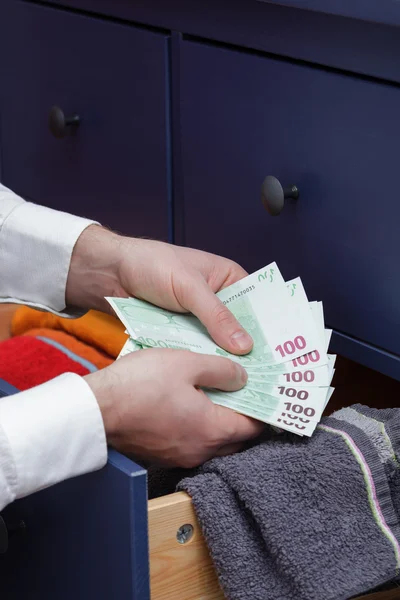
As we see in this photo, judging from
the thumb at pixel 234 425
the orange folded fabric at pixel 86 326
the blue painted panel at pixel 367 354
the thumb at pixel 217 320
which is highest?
the thumb at pixel 217 320

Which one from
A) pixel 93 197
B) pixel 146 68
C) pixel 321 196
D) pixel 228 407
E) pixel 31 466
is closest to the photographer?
pixel 31 466

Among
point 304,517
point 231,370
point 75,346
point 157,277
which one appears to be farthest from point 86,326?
point 304,517

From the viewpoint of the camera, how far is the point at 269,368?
0.73 meters

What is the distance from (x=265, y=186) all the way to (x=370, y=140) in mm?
110

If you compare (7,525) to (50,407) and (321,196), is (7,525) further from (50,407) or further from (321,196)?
(321,196)

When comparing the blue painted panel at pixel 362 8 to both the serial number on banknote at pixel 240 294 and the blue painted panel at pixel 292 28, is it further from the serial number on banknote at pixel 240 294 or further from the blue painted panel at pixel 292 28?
the serial number on banknote at pixel 240 294

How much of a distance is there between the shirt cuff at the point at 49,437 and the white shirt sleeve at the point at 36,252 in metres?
0.29

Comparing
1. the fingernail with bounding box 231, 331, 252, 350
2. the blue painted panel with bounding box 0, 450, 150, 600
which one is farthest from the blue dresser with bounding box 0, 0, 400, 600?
the fingernail with bounding box 231, 331, 252, 350

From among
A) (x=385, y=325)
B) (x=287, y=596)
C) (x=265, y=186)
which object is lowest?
(x=287, y=596)

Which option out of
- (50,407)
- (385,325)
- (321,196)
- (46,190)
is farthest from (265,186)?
(46,190)

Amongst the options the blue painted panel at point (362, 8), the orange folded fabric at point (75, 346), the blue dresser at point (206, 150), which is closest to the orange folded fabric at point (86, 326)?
the orange folded fabric at point (75, 346)

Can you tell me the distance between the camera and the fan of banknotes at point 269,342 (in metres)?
0.68

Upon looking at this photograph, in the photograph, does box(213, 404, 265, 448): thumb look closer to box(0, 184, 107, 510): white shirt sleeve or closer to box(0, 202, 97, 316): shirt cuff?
box(0, 184, 107, 510): white shirt sleeve

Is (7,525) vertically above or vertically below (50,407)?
below
